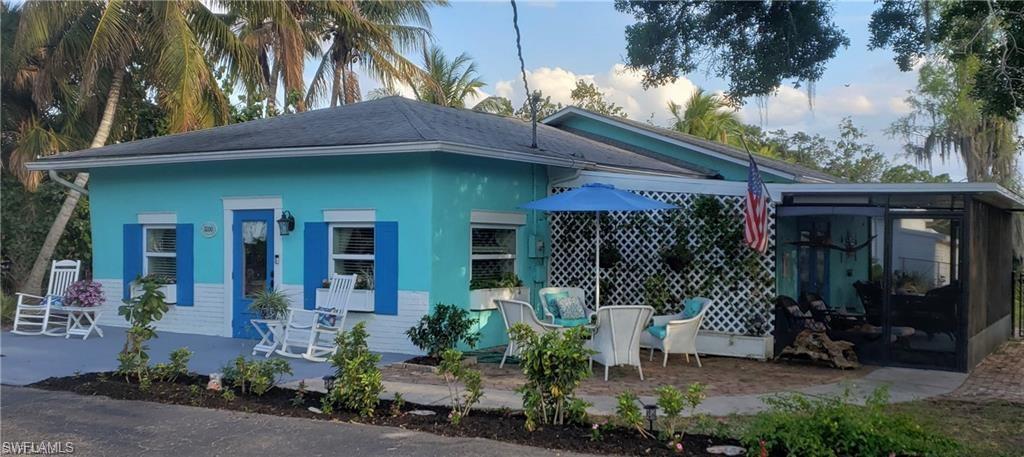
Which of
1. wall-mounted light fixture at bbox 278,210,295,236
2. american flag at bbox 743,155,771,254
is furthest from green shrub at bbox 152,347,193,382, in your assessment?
american flag at bbox 743,155,771,254

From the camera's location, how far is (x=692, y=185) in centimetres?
1116

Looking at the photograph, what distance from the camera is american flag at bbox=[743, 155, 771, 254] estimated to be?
10.0 metres

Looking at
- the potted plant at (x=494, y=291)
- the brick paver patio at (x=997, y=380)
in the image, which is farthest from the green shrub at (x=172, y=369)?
the brick paver patio at (x=997, y=380)

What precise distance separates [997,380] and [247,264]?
10.0 metres

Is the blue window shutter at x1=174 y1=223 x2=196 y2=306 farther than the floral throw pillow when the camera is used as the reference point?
Yes

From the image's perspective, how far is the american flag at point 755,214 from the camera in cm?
1003

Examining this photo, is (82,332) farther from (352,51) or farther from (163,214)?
(352,51)

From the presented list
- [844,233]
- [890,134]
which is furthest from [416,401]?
[890,134]

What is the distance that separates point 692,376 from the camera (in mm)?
9336

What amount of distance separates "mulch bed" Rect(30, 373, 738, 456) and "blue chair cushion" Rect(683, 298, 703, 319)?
4.17 metres

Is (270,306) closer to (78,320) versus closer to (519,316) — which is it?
(519,316)

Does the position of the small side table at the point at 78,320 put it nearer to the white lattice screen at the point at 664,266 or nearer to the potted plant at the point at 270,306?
the potted plant at the point at 270,306

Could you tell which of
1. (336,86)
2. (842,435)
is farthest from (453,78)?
(842,435)

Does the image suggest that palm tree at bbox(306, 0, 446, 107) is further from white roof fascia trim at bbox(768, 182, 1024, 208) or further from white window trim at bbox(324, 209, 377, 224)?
white roof fascia trim at bbox(768, 182, 1024, 208)
